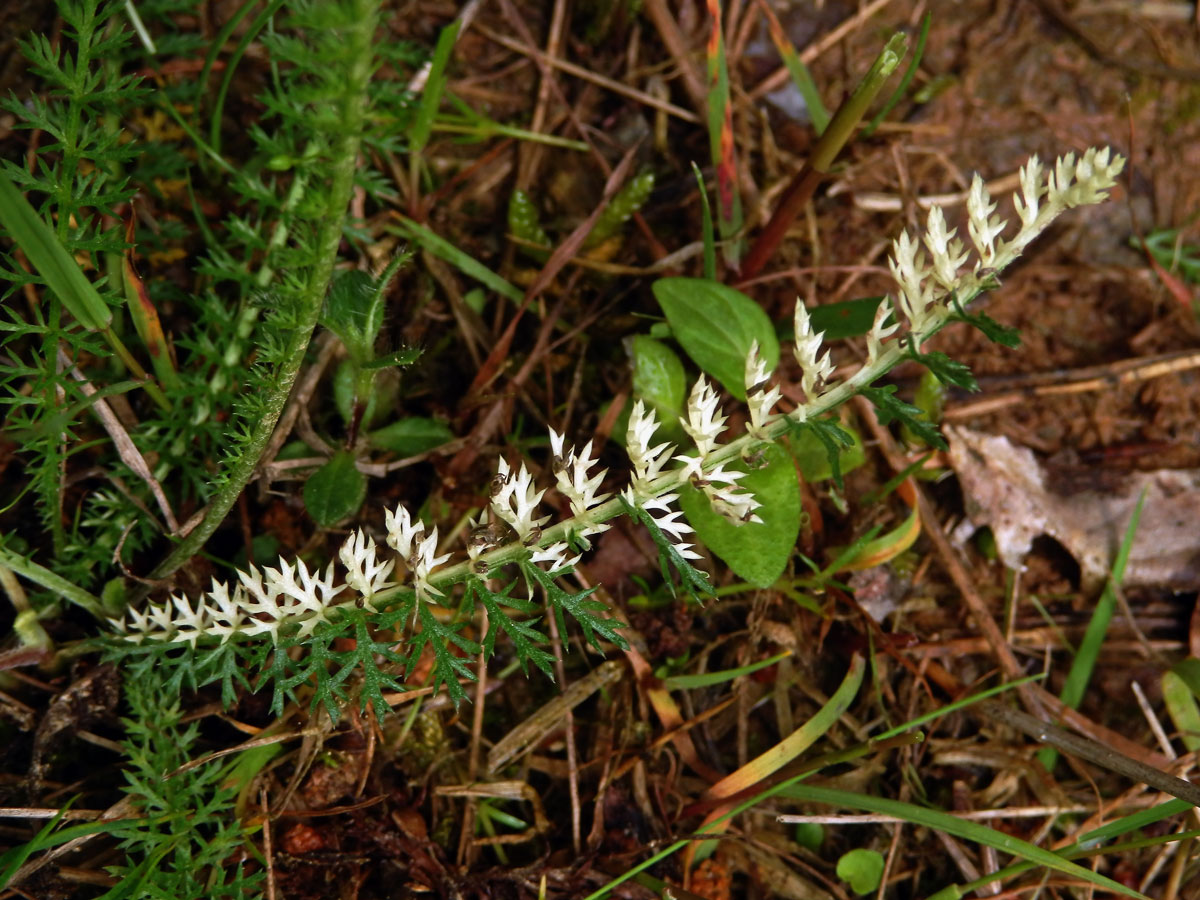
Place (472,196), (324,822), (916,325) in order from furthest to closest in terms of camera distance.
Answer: (472,196), (324,822), (916,325)

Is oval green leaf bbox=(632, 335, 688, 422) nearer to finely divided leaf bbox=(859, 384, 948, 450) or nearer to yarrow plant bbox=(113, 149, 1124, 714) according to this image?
yarrow plant bbox=(113, 149, 1124, 714)

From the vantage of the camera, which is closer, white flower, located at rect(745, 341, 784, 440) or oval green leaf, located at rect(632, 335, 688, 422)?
white flower, located at rect(745, 341, 784, 440)

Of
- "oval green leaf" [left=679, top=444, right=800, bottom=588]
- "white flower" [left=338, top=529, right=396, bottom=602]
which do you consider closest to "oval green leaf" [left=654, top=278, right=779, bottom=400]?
"oval green leaf" [left=679, top=444, right=800, bottom=588]

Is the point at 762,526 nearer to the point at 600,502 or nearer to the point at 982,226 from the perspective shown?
the point at 600,502

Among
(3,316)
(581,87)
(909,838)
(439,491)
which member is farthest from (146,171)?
(909,838)

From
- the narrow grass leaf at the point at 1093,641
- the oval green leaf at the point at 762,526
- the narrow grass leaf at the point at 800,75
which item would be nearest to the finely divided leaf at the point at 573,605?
the oval green leaf at the point at 762,526

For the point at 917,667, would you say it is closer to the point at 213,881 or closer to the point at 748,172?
the point at 748,172
